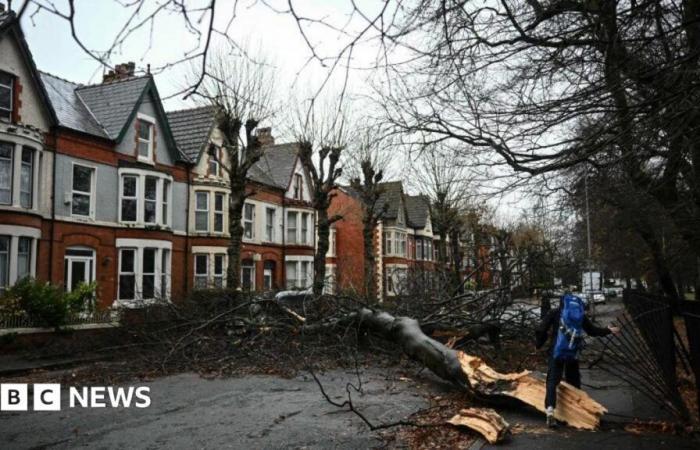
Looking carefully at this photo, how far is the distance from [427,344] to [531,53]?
17.4ft

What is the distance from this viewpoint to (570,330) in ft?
24.2

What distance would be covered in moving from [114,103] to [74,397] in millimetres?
18283

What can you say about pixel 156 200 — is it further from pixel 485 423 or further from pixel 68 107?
pixel 485 423

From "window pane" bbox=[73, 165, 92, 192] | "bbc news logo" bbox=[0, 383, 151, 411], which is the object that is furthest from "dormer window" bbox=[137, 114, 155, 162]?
"bbc news logo" bbox=[0, 383, 151, 411]

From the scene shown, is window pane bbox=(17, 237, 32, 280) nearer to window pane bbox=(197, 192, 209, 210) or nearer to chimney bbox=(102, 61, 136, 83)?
window pane bbox=(197, 192, 209, 210)

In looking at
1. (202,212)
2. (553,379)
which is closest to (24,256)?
(202,212)

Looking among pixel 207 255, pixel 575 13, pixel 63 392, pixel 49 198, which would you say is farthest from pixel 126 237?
pixel 575 13

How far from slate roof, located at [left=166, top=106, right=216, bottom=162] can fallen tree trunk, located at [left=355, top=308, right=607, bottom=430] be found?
1955 centimetres

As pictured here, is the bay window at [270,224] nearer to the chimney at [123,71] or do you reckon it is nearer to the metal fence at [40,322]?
the metal fence at [40,322]

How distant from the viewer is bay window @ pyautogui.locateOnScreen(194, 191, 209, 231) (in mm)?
28375

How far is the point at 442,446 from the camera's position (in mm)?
Answer: 6402

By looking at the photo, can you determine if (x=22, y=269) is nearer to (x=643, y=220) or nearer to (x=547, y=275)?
(x=547, y=275)

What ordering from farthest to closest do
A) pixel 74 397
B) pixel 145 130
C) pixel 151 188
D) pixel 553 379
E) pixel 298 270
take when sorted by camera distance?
pixel 298 270 → pixel 145 130 → pixel 151 188 → pixel 74 397 → pixel 553 379

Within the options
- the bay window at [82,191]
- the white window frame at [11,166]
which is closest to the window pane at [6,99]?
the white window frame at [11,166]
